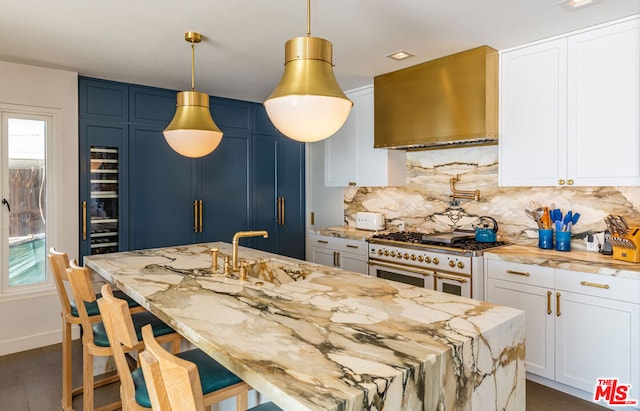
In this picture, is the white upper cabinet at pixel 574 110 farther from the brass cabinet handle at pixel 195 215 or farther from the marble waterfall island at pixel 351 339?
the brass cabinet handle at pixel 195 215

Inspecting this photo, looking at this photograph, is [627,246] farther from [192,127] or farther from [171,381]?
[192,127]

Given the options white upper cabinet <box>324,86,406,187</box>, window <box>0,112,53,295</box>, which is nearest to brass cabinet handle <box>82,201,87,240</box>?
window <box>0,112,53,295</box>

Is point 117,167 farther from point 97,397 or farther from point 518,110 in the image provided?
point 518,110

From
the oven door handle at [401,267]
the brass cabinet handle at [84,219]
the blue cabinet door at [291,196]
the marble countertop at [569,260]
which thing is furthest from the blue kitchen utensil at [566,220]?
the brass cabinet handle at [84,219]

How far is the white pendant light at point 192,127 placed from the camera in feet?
8.96

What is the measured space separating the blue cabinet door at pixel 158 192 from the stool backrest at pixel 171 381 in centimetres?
344

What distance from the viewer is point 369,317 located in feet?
5.05

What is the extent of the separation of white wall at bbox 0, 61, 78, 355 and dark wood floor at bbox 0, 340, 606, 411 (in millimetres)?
250

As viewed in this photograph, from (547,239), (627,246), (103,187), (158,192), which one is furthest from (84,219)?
(627,246)

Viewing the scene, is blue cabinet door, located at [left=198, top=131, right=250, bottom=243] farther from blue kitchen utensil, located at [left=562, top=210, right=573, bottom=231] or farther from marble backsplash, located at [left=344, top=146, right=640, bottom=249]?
blue kitchen utensil, located at [left=562, top=210, right=573, bottom=231]

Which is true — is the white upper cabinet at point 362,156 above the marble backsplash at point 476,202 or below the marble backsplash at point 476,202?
above

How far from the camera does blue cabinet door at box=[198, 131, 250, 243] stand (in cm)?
462

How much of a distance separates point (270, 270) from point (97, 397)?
4.63 ft

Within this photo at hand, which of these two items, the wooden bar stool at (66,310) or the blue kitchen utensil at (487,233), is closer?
the wooden bar stool at (66,310)
